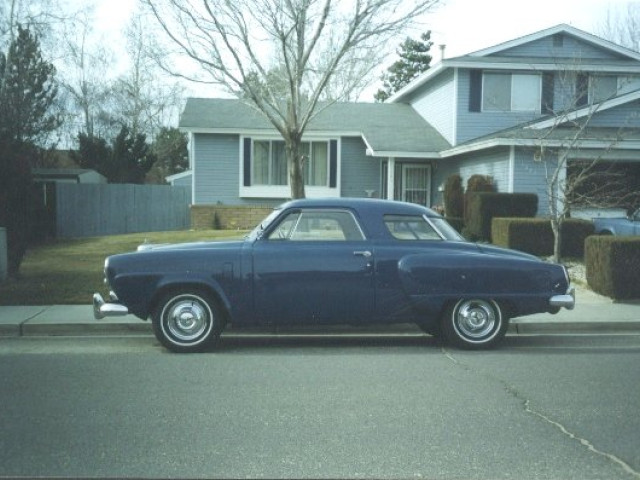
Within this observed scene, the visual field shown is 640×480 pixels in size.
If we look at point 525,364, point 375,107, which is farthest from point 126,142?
point 525,364

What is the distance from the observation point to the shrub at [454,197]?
21.9 meters

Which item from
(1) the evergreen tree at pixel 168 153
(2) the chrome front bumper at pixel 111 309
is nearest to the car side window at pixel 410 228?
(2) the chrome front bumper at pixel 111 309

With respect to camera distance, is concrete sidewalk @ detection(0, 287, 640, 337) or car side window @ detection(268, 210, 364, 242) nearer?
car side window @ detection(268, 210, 364, 242)

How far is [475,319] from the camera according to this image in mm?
8305

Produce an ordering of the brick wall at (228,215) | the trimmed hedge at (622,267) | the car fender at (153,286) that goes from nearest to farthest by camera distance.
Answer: the car fender at (153,286) → the trimmed hedge at (622,267) → the brick wall at (228,215)

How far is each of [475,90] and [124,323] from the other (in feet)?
56.7

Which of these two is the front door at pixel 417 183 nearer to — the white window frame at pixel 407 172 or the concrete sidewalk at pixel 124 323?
the white window frame at pixel 407 172

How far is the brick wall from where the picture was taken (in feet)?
79.6

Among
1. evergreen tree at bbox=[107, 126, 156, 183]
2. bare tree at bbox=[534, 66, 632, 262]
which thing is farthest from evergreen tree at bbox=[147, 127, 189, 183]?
bare tree at bbox=[534, 66, 632, 262]

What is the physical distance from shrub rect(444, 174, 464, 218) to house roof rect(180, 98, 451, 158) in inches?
76.2

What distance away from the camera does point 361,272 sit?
26.3 ft

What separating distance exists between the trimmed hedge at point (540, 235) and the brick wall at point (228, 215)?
A: 10229 mm

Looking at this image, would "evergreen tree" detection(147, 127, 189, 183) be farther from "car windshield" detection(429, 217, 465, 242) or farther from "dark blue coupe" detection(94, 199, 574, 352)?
Result: "car windshield" detection(429, 217, 465, 242)

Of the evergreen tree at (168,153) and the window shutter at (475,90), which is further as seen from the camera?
the evergreen tree at (168,153)
